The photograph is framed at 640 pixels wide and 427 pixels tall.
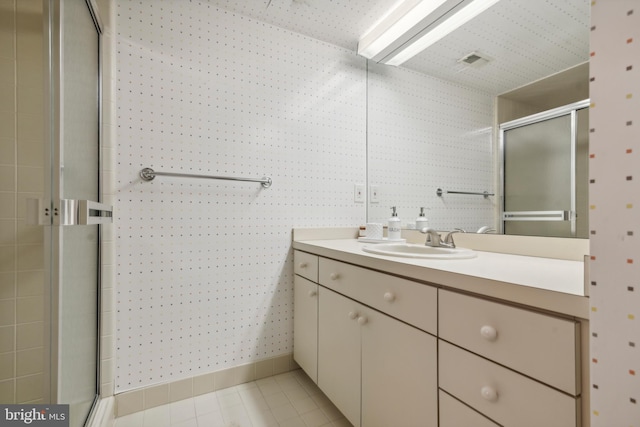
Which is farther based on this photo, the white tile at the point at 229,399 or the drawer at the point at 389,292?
the white tile at the point at 229,399

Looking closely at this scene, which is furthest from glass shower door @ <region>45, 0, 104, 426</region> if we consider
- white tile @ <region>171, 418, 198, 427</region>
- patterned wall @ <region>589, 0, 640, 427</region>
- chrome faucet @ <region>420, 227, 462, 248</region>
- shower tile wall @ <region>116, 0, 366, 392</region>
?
chrome faucet @ <region>420, 227, 462, 248</region>

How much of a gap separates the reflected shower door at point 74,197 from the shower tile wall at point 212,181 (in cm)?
14

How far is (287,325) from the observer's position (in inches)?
68.6

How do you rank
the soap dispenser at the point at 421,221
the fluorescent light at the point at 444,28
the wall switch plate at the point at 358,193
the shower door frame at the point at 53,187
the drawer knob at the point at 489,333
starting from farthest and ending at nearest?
the wall switch plate at the point at 358,193, the soap dispenser at the point at 421,221, the fluorescent light at the point at 444,28, the shower door frame at the point at 53,187, the drawer knob at the point at 489,333

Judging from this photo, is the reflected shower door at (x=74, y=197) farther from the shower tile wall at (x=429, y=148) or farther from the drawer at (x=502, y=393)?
the shower tile wall at (x=429, y=148)

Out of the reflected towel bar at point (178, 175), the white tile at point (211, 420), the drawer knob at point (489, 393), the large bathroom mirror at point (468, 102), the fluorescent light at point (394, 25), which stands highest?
the fluorescent light at point (394, 25)

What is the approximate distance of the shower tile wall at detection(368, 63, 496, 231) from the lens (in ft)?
4.25

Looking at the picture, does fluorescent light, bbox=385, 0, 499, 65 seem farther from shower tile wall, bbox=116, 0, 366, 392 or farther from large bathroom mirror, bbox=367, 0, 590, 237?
shower tile wall, bbox=116, 0, 366, 392

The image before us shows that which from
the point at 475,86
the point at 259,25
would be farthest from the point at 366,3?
the point at 475,86

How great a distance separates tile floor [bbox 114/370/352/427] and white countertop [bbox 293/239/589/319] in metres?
0.81

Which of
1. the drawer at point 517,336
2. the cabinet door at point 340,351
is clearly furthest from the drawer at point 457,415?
the cabinet door at point 340,351

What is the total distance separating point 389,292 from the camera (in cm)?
98

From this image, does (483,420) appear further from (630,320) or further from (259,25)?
(259,25)

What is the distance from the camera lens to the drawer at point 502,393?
0.56 m
